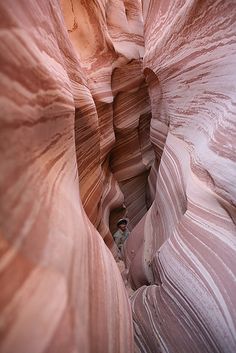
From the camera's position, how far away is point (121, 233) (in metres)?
2.60

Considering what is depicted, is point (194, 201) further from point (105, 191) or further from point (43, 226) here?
point (105, 191)

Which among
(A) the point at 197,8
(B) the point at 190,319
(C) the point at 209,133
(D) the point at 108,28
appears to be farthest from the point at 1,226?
(D) the point at 108,28

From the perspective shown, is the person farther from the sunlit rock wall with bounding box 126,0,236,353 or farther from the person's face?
the sunlit rock wall with bounding box 126,0,236,353

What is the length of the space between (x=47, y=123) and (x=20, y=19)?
0.26m

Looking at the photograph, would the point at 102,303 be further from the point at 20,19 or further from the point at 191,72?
the point at 191,72

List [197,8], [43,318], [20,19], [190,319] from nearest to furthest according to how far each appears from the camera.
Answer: [43,318], [20,19], [190,319], [197,8]

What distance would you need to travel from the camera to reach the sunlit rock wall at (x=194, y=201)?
100cm

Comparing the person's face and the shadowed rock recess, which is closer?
the shadowed rock recess

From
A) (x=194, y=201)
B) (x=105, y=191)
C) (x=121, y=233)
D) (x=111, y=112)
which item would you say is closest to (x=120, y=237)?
(x=121, y=233)

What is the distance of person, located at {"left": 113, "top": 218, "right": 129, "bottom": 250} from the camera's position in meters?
2.54

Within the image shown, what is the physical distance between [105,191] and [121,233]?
0.45m

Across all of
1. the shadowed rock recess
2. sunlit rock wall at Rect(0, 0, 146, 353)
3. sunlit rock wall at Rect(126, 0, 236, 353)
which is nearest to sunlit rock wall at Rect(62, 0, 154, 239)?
the shadowed rock recess

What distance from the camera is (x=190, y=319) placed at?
1.05 metres

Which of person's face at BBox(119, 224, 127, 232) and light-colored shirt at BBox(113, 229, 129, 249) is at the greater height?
person's face at BBox(119, 224, 127, 232)
